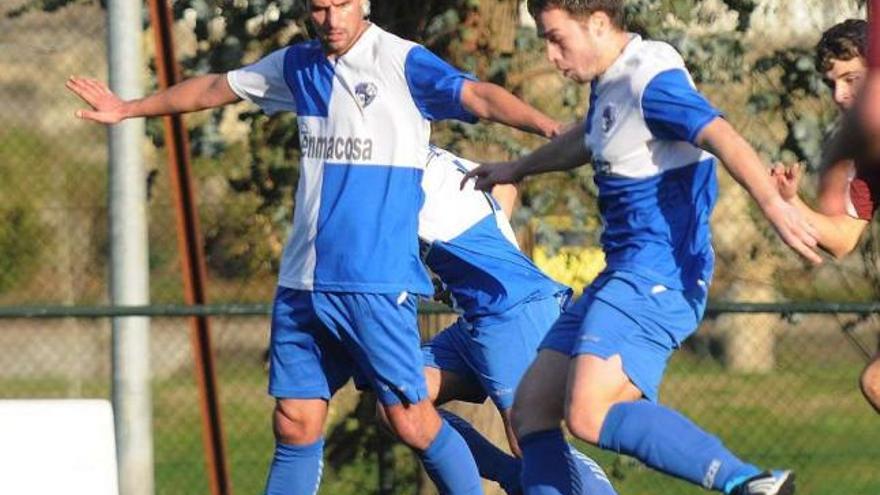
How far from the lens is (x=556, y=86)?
8.50m

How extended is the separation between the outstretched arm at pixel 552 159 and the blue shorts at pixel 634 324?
358mm

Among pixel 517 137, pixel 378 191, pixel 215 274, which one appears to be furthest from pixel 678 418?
pixel 215 274

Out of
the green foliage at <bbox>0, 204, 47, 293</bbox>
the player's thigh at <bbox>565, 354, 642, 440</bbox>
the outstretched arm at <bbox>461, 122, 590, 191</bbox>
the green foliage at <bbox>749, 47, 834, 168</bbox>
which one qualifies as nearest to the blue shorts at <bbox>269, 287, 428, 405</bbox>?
the outstretched arm at <bbox>461, 122, 590, 191</bbox>

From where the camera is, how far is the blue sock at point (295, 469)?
6.40 m

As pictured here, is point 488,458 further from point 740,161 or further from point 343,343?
point 740,161

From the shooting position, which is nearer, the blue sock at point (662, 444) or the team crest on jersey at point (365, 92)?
the blue sock at point (662, 444)

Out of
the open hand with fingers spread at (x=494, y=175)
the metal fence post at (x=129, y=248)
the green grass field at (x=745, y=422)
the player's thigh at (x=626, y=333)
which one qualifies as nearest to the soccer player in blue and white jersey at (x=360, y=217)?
the open hand with fingers spread at (x=494, y=175)

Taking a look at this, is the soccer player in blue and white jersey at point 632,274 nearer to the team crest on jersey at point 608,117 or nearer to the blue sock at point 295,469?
A: the team crest on jersey at point 608,117

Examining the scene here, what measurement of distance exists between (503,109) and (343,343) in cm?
82

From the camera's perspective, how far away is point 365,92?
618 centimetres

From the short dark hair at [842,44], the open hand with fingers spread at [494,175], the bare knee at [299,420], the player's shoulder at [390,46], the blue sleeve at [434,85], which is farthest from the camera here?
the bare knee at [299,420]

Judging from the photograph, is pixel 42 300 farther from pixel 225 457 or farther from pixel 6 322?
pixel 225 457

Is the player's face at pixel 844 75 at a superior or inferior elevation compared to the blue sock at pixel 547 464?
superior

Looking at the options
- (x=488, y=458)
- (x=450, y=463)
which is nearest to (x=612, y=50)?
(x=450, y=463)
